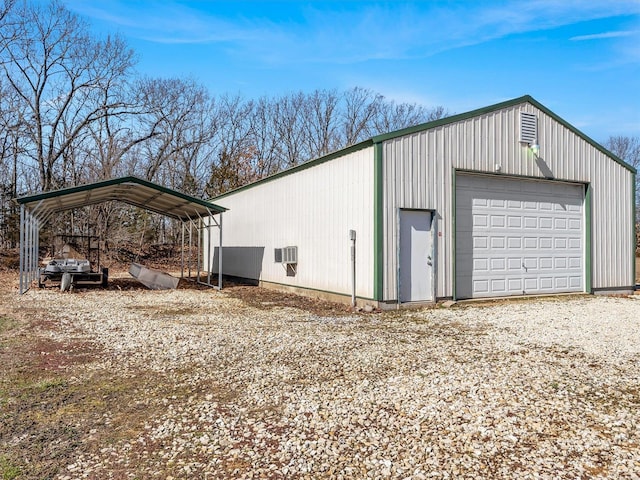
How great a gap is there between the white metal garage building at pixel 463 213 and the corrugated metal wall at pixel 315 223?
0.04 meters

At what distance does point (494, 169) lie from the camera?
34.8ft

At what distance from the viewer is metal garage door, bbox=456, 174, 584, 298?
1030 cm

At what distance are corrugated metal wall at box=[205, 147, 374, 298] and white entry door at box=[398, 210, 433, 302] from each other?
0.73 m

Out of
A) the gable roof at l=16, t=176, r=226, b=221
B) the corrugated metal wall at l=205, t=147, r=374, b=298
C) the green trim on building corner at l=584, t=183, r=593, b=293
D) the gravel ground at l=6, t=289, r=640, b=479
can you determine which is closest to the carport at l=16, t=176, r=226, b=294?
the gable roof at l=16, t=176, r=226, b=221

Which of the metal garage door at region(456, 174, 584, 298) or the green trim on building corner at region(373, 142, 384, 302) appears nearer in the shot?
the green trim on building corner at region(373, 142, 384, 302)

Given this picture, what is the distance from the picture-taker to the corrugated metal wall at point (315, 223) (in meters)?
9.46

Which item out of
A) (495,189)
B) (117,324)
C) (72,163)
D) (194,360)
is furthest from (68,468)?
(72,163)

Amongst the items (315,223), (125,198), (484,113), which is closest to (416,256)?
(315,223)

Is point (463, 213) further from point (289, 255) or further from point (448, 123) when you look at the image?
point (289, 255)

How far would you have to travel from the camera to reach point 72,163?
80.2ft

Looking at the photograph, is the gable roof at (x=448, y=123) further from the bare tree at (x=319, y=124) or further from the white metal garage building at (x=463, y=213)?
the bare tree at (x=319, y=124)

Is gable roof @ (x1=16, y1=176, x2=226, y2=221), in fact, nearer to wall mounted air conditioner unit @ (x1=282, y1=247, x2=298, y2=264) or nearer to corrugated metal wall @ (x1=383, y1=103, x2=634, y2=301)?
wall mounted air conditioner unit @ (x1=282, y1=247, x2=298, y2=264)

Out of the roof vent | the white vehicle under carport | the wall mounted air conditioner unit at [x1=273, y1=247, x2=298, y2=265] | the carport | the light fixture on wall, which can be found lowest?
the white vehicle under carport

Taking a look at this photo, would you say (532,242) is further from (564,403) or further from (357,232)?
(564,403)
